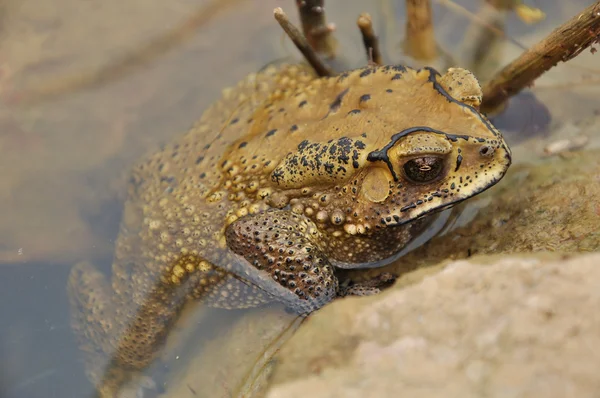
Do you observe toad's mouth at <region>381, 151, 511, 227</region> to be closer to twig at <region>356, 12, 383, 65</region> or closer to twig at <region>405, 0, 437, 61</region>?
twig at <region>356, 12, 383, 65</region>

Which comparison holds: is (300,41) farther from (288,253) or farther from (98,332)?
(98,332)

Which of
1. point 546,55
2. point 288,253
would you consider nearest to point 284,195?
point 288,253

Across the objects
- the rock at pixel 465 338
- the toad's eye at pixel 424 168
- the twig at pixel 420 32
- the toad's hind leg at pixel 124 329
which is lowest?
the toad's hind leg at pixel 124 329

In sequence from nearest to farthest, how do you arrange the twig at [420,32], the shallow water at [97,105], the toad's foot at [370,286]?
the toad's foot at [370,286] < the twig at [420,32] < the shallow water at [97,105]

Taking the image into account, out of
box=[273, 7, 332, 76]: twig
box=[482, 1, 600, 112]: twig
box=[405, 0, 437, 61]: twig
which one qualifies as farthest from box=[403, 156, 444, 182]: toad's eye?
box=[405, 0, 437, 61]: twig

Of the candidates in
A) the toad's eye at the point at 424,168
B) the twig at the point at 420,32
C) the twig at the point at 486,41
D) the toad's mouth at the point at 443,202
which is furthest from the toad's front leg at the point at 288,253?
the twig at the point at 486,41

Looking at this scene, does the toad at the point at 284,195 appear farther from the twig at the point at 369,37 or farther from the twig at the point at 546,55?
the twig at the point at 546,55

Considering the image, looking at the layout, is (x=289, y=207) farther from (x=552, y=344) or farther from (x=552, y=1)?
(x=552, y=1)
